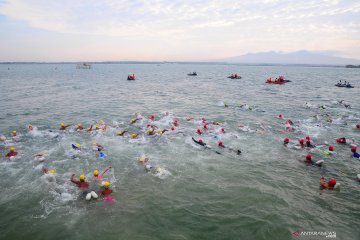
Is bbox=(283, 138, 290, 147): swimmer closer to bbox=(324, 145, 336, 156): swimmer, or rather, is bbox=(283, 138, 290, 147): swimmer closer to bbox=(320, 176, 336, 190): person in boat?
bbox=(324, 145, 336, 156): swimmer

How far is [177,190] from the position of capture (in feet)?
41.6

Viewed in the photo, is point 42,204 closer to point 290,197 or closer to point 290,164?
point 290,197

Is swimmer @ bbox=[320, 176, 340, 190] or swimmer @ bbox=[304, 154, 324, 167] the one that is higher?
swimmer @ bbox=[304, 154, 324, 167]

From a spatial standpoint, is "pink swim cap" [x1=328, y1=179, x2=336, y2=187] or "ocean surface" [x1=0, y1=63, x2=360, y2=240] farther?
"pink swim cap" [x1=328, y1=179, x2=336, y2=187]

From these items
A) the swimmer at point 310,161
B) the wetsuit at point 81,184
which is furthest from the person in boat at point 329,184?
the wetsuit at point 81,184

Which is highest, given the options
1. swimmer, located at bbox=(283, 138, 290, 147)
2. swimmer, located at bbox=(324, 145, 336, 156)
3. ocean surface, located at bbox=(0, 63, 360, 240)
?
swimmer, located at bbox=(283, 138, 290, 147)

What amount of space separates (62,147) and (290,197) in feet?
49.9

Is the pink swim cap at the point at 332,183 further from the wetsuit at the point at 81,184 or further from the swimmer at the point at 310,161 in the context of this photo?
the wetsuit at the point at 81,184

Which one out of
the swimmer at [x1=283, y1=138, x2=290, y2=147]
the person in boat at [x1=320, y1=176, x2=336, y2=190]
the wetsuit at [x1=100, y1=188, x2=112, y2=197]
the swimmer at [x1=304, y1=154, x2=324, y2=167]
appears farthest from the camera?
the swimmer at [x1=283, y1=138, x2=290, y2=147]

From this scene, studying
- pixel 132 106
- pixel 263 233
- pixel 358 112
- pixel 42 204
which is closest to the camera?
pixel 263 233

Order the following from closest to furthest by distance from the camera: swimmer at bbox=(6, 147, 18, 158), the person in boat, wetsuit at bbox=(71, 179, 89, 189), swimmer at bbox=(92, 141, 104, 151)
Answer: wetsuit at bbox=(71, 179, 89, 189) < the person in boat < swimmer at bbox=(6, 147, 18, 158) < swimmer at bbox=(92, 141, 104, 151)

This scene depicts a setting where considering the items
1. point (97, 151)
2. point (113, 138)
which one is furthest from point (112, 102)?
point (97, 151)

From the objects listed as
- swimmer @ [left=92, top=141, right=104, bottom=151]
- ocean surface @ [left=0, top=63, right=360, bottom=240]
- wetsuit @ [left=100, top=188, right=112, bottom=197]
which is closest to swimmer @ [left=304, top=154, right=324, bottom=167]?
ocean surface @ [left=0, top=63, right=360, bottom=240]

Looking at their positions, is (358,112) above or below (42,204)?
above
